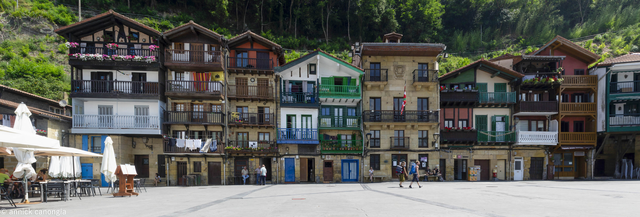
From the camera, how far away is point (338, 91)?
3089 centimetres

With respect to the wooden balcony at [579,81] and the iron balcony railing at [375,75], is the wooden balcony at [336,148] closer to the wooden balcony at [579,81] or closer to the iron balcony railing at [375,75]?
the iron balcony railing at [375,75]

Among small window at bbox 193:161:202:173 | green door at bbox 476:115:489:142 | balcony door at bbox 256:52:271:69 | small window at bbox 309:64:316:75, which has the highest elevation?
balcony door at bbox 256:52:271:69

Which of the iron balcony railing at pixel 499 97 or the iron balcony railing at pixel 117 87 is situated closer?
the iron balcony railing at pixel 117 87

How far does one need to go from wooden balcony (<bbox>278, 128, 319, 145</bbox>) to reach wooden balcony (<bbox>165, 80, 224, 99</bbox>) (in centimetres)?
614

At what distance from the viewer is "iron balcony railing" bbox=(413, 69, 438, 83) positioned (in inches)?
1242

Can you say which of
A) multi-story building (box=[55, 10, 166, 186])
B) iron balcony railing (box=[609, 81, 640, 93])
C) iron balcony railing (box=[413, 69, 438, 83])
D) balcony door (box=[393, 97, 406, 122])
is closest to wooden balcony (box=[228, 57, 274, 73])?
multi-story building (box=[55, 10, 166, 186])

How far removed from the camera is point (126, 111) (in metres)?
28.4

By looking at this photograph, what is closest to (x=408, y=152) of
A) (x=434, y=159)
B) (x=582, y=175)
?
(x=434, y=159)

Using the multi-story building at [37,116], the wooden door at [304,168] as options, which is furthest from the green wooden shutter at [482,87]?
the multi-story building at [37,116]

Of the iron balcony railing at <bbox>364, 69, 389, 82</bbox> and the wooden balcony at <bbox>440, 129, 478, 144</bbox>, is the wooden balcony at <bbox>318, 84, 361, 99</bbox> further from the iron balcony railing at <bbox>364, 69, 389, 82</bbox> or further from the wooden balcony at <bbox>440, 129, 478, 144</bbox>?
the wooden balcony at <bbox>440, 129, 478, 144</bbox>

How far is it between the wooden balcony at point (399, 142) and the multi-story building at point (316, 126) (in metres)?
2.88

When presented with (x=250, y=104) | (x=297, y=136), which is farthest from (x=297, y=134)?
(x=250, y=104)

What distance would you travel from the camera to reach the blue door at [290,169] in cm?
3037

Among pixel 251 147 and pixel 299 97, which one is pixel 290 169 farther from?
pixel 299 97
